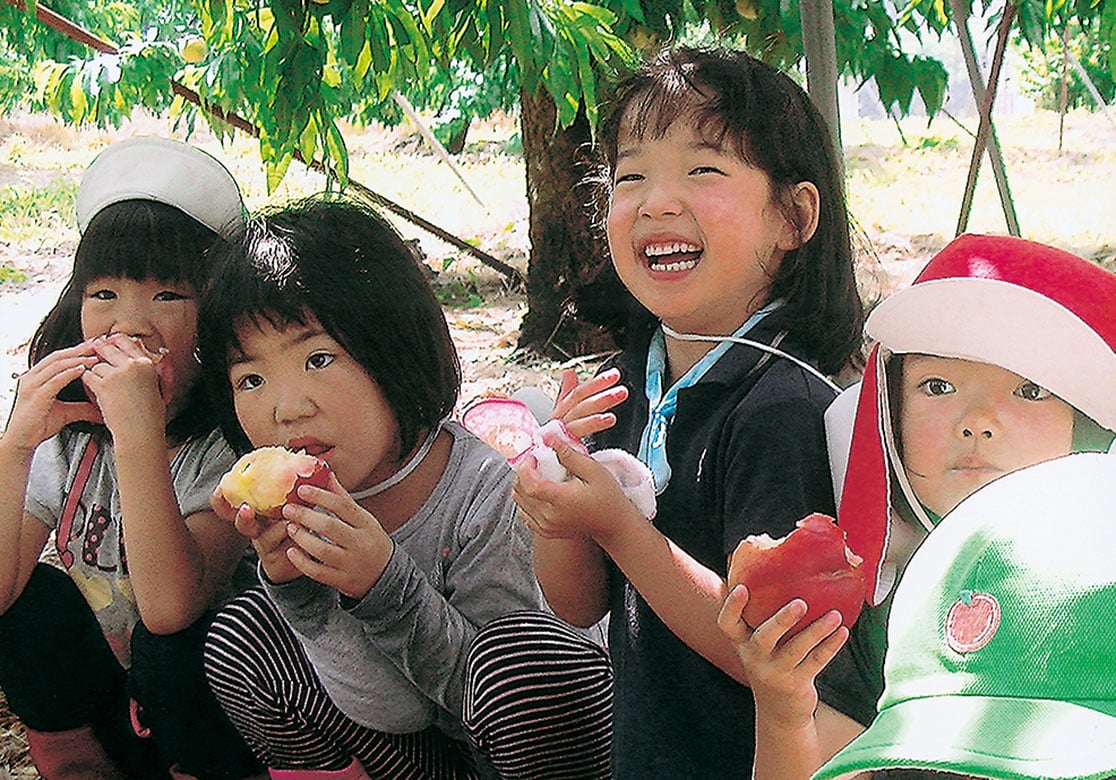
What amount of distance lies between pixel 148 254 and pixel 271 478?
0.51 meters

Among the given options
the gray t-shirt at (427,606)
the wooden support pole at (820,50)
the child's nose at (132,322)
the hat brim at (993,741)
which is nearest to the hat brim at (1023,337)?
the hat brim at (993,741)

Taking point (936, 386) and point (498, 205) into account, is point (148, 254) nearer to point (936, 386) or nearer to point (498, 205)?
point (936, 386)

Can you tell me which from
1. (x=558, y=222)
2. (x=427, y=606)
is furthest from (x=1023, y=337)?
(x=558, y=222)

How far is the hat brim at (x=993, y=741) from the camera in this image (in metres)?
0.70

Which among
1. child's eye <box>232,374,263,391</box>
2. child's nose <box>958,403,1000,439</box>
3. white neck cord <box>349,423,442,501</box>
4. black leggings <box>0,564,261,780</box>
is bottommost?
black leggings <box>0,564,261,780</box>

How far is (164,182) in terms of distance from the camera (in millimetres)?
1864

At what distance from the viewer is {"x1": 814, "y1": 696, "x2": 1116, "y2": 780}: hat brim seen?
698 millimetres

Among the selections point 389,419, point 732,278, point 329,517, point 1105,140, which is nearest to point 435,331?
point 389,419

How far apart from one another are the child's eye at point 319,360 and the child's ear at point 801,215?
58cm

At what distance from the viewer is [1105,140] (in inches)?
539

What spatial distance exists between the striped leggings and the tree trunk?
2646 mm

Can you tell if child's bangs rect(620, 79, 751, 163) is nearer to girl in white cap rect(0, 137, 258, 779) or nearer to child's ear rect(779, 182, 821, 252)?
child's ear rect(779, 182, 821, 252)

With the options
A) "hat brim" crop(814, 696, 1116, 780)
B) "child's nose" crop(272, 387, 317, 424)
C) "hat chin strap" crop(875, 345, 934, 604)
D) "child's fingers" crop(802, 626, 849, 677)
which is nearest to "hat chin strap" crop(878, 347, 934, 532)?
"hat chin strap" crop(875, 345, 934, 604)

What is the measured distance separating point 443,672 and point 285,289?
1.70ft
